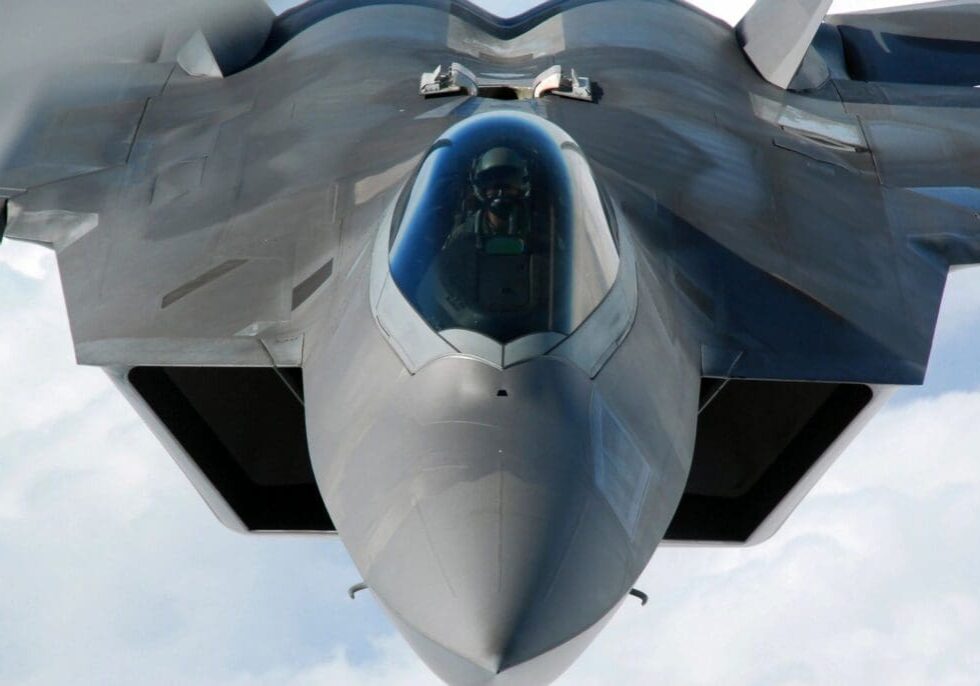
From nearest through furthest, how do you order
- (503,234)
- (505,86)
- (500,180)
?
(503,234) → (500,180) → (505,86)

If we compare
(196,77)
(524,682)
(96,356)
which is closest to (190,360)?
(96,356)

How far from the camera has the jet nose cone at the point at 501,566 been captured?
612 cm

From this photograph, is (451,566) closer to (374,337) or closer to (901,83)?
(374,337)

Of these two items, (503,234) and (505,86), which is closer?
(503,234)

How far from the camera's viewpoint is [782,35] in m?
11.8

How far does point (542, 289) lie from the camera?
22.8 feet

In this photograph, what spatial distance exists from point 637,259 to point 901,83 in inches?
228

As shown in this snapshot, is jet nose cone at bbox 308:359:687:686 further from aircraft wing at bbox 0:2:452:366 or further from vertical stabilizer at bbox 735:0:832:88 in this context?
vertical stabilizer at bbox 735:0:832:88

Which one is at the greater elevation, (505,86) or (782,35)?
(505,86)

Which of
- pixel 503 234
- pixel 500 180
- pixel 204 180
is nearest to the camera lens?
pixel 503 234

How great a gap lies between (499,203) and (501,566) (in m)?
1.86

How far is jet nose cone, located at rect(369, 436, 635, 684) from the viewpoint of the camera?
6.12 m

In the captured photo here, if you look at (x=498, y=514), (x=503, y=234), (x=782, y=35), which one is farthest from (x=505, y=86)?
(x=498, y=514)

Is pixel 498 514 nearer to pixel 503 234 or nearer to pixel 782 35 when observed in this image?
pixel 503 234
